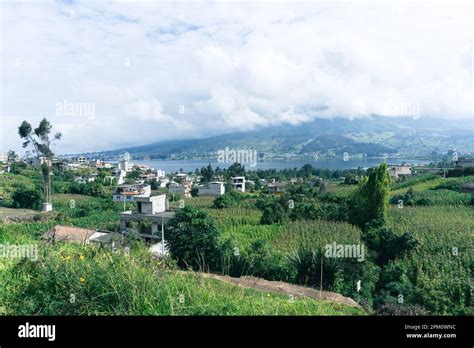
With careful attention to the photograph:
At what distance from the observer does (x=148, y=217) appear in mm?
10516

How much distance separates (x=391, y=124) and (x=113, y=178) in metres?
23.4

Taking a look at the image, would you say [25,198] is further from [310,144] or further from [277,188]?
[310,144]

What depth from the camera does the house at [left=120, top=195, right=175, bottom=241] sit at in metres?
9.64

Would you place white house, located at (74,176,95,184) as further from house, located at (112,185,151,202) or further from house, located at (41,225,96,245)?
house, located at (41,225,96,245)

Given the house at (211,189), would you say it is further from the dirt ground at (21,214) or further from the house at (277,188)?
the dirt ground at (21,214)

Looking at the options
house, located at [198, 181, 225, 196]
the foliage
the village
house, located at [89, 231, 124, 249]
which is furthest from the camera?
house, located at [198, 181, 225, 196]

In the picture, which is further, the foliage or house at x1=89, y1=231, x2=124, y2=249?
the foliage

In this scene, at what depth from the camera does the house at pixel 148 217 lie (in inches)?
380

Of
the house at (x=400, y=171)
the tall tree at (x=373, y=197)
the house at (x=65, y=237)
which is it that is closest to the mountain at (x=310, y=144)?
the house at (x=400, y=171)

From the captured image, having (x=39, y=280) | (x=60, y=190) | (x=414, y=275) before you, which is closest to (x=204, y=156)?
(x=60, y=190)

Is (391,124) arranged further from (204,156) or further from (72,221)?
(72,221)

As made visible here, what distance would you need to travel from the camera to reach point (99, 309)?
8.25 ft

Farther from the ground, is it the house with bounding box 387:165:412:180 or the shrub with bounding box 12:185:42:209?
the house with bounding box 387:165:412:180

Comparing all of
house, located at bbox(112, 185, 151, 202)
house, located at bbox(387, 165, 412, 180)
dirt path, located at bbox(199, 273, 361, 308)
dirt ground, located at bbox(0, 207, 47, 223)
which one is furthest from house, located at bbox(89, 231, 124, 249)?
house, located at bbox(387, 165, 412, 180)
